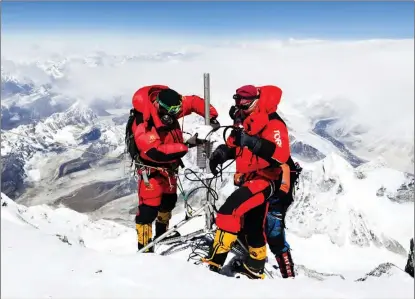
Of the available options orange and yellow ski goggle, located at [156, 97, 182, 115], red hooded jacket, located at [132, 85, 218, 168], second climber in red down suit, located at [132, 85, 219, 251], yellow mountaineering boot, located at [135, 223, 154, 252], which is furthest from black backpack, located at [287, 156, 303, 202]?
yellow mountaineering boot, located at [135, 223, 154, 252]

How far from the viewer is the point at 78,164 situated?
168375mm

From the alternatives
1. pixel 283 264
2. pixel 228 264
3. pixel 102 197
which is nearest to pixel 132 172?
pixel 228 264

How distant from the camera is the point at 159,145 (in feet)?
20.8

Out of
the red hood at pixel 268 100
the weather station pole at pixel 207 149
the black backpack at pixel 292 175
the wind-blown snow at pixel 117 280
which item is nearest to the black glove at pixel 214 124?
the weather station pole at pixel 207 149

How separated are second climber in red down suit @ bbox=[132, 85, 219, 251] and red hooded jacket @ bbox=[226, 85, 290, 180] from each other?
2.29 ft

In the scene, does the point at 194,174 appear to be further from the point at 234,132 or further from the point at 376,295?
the point at 376,295

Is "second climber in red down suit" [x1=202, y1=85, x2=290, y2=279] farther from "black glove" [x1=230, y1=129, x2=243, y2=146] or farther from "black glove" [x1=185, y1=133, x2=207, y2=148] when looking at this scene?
"black glove" [x1=185, y1=133, x2=207, y2=148]

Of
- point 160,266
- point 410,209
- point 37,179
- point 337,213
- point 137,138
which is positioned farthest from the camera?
point 37,179

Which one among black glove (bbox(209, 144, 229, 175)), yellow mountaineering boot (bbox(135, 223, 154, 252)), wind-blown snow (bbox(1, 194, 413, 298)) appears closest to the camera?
wind-blown snow (bbox(1, 194, 413, 298))

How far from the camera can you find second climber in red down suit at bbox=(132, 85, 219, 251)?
6.36 metres

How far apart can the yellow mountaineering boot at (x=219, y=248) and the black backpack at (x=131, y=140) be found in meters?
1.72

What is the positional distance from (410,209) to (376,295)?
114 meters

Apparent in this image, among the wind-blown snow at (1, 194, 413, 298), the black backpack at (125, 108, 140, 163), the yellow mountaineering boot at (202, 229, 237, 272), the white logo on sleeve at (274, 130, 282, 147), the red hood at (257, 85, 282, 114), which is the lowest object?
the yellow mountaineering boot at (202, 229, 237, 272)

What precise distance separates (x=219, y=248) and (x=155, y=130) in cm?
184
